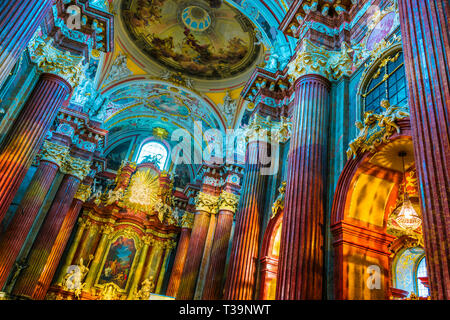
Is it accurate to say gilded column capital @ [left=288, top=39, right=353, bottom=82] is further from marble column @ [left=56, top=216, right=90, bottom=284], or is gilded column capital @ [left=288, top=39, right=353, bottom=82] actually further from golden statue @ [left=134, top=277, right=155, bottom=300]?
marble column @ [left=56, top=216, right=90, bottom=284]

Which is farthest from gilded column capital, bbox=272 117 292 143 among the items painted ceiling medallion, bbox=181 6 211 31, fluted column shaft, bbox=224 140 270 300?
painted ceiling medallion, bbox=181 6 211 31

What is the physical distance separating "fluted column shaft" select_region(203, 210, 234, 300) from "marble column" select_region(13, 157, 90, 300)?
6.56m

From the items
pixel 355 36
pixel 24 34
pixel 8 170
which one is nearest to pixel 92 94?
pixel 8 170

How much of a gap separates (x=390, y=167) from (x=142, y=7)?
14.1m

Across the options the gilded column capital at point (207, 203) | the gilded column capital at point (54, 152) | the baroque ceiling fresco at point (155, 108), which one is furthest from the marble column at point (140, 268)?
the gilded column capital at point (54, 152)

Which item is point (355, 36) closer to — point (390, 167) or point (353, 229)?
point (390, 167)

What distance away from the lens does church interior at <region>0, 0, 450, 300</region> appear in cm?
538

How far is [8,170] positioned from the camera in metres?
6.96

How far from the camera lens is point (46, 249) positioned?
13.4 meters

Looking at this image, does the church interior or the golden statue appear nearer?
the church interior

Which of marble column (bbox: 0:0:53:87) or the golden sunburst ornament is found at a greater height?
the golden sunburst ornament

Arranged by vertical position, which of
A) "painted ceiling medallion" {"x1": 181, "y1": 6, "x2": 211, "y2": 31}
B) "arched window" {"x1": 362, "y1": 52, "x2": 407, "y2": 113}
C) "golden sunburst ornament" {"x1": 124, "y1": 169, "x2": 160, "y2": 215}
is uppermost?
"painted ceiling medallion" {"x1": 181, "y1": 6, "x2": 211, "y2": 31}

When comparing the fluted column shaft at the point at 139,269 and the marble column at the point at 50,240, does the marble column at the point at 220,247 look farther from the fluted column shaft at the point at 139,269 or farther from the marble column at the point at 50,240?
the fluted column shaft at the point at 139,269
